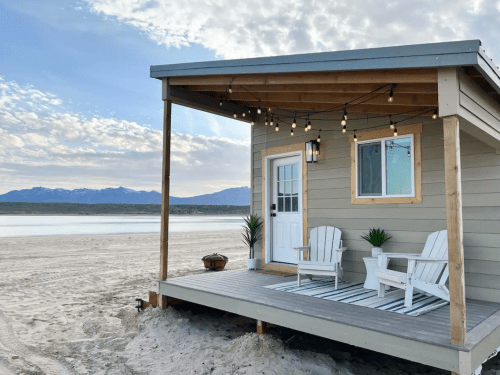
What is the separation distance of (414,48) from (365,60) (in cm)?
37

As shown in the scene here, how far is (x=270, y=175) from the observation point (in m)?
A: 6.24

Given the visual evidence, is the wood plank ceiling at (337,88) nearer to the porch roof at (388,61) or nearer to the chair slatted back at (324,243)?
the porch roof at (388,61)

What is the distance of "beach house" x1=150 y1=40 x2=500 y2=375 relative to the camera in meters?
2.64

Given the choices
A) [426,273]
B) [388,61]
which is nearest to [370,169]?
[426,273]

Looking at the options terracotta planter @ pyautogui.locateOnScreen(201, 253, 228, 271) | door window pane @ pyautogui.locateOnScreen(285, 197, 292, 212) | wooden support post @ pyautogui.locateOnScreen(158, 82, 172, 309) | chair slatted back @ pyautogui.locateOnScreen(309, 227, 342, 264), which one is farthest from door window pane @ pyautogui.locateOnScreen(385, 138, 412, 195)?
terracotta planter @ pyautogui.locateOnScreen(201, 253, 228, 271)

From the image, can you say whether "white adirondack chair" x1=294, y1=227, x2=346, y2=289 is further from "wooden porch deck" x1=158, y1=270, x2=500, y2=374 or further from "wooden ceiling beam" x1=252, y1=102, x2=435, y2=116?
"wooden ceiling beam" x1=252, y1=102, x2=435, y2=116

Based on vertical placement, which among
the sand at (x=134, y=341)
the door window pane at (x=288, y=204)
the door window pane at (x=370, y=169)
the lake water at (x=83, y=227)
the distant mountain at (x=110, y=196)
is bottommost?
the sand at (x=134, y=341)

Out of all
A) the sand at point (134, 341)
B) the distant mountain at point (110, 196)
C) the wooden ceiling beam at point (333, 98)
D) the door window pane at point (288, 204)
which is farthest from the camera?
the distant mountain at point (110, 196)

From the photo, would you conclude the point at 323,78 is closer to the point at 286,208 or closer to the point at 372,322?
the point at 372,322

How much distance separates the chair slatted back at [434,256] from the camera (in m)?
3.82

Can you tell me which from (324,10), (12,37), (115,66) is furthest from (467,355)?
(12,37)

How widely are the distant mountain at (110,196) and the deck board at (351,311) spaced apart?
90288 millimetres

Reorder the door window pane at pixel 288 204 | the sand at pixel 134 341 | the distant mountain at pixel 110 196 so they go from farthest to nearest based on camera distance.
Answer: the distant mountain at pixel 110 196 → the door window pane at pixel 288 204 → the sand at pixel 134 341

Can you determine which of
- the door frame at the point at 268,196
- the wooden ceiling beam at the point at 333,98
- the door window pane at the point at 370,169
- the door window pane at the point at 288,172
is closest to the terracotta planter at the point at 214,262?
the door frame at the point at 268,196
